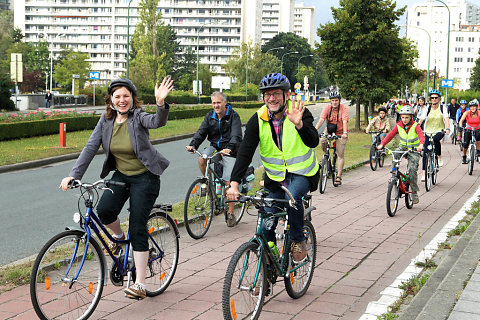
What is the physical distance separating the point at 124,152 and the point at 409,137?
7.01 m

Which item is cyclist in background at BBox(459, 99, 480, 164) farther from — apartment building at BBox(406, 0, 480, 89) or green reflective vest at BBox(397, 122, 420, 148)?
apartment building at BBox(406, 0, 480, 89)

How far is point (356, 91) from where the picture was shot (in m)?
33.0

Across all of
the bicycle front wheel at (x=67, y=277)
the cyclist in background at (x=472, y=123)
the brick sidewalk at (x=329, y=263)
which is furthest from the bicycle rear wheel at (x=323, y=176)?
the bicycle front wheel at (x=67, y=277)

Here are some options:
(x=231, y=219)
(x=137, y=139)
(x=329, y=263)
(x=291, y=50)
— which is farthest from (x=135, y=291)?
(x=291, y=50)

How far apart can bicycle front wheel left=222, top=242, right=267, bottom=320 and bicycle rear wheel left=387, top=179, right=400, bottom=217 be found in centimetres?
545

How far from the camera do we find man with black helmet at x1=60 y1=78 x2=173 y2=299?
5176mm

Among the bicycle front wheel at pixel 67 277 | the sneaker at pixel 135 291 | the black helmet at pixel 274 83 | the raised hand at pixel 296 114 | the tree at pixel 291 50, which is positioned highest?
A: the tree at pixel 291 50

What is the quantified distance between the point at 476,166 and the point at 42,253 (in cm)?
1567

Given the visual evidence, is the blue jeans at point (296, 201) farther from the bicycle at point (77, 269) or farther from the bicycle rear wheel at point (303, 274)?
the bicycle at point (77, 269)

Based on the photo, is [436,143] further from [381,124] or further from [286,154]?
[286,154]

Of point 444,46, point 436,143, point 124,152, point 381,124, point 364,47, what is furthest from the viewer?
point 444,46

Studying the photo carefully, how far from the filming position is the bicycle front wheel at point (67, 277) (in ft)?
15.0

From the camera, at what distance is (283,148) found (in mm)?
5258

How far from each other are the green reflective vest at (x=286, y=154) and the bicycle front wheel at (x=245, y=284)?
84 centimetres
